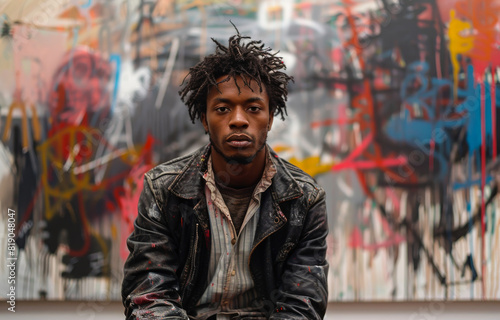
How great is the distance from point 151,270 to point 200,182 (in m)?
0.39

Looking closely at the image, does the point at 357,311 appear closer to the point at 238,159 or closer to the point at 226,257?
the point at 226,257

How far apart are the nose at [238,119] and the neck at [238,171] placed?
0.51 ft

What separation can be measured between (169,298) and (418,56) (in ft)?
7.30

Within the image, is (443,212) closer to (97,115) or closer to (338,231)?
(338,231)

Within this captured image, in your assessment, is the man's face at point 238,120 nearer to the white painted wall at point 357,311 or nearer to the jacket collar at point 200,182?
the jacket collar at point 200,182

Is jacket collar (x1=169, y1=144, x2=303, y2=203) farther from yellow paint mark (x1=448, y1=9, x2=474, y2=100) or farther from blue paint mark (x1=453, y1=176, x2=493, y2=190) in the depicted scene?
yellow paint mark (x1=448, y1=9, x2=474, y2=100)

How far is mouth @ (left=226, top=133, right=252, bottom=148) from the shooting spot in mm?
1941

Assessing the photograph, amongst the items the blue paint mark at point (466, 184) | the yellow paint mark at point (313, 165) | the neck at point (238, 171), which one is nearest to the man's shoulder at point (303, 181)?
the neck at point (238, 171)

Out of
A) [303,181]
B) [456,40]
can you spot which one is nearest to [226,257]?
[303,181]

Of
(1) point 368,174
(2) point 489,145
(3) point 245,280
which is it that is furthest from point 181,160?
(2) point 489,145

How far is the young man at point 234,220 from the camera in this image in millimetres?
1943

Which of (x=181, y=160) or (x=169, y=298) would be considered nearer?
(x=169, y=298)

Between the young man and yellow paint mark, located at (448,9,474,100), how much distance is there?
5.35 ft

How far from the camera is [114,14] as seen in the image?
319cm
